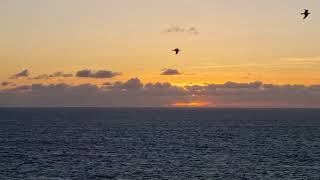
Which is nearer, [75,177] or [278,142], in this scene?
[75,177]

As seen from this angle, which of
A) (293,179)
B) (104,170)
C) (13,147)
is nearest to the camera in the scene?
(293,179)

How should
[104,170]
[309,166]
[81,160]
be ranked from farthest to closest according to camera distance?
[81,160] < [309,166] < [104,170]

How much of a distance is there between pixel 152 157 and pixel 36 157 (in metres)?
23.3

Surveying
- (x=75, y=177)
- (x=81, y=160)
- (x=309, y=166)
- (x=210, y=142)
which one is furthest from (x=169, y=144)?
(x=75, y=177)

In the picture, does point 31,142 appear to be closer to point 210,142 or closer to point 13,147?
point 13,147

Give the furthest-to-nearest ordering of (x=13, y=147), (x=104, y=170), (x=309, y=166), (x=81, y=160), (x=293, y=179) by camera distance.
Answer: (x=13, y=147)
(x=81, y=160)
(x=309, y=166)
(x=104, y=170)
(x=293, y=179)

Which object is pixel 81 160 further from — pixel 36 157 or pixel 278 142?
pixel 278 142

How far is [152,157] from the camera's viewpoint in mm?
119438

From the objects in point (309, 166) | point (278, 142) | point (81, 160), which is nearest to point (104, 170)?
point (81, 160)

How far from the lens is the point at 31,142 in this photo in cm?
15925

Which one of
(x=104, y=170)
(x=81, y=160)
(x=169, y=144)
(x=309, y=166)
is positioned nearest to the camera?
(x=104, y=170)

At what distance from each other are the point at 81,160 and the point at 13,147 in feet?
114

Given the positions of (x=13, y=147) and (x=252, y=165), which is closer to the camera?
(x=252, y=165)

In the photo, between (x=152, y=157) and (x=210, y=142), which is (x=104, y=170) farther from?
(x=210, y=142)
